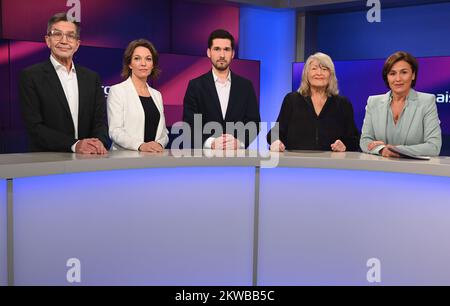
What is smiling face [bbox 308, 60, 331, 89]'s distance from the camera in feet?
9.20

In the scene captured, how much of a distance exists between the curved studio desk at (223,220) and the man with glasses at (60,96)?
317mm

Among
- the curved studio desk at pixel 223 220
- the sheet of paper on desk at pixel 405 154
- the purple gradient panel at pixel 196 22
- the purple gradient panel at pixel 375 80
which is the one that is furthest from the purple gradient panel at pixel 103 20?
the sheet of paper on desk at pixel 405 154

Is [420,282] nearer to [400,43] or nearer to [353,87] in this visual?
[353,87]

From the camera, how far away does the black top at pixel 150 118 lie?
2.80 m

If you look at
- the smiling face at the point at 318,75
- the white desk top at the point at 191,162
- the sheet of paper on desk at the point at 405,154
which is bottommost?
the white desk top at the point at 191,162

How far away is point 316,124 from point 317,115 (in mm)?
47

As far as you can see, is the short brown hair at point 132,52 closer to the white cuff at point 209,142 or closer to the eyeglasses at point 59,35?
the eyeglasses at point 59,35

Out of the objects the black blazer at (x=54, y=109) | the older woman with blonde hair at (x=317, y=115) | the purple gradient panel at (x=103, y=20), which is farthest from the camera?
the purple gradient panel at (x=103, y=20)

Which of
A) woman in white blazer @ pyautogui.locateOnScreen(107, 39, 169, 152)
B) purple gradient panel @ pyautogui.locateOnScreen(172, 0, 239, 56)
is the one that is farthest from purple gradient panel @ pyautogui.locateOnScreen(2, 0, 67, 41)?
woman in white blazer @ pyautogui.locateOnScreen(107, 39, 169, 152)

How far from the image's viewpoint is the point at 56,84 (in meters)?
2.44

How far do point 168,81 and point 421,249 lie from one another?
142 inches

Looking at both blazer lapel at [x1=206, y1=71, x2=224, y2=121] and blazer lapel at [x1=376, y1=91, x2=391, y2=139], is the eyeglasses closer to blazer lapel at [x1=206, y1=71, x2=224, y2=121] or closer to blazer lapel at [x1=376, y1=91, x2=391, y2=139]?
blazer lapel at [x1=206, y1=71, x2=224, y2=121]
